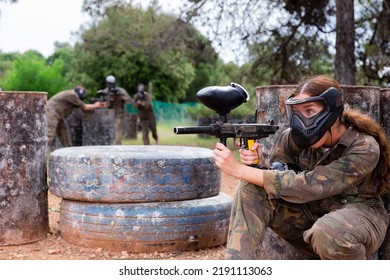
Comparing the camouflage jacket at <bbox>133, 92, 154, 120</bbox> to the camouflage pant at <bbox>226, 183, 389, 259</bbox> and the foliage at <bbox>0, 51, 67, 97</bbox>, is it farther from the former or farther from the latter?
the camouflage pant at <bbox>226, 183, 389, 259</bbox>

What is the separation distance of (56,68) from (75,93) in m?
15.3

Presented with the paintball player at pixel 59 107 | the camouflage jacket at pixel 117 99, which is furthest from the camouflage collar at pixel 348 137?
the camouflage jacket at pixel 117 99

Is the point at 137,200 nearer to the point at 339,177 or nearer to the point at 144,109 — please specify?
the point at 339,177

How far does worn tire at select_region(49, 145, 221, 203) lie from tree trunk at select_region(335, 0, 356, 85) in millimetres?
7470

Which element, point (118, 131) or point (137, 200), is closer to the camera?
point (137, 200)

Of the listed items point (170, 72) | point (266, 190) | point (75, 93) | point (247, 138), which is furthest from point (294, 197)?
point (170, 72)

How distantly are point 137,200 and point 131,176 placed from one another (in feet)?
0.59

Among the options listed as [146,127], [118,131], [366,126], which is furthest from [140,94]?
[366,126]

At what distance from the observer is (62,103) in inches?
390

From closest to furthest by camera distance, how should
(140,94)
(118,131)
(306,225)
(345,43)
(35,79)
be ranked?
(306,225), (345,43), (118,131), (140,94), (35,79)

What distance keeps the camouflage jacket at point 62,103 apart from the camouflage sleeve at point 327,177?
7740 millimetres

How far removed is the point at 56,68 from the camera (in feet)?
80.9
